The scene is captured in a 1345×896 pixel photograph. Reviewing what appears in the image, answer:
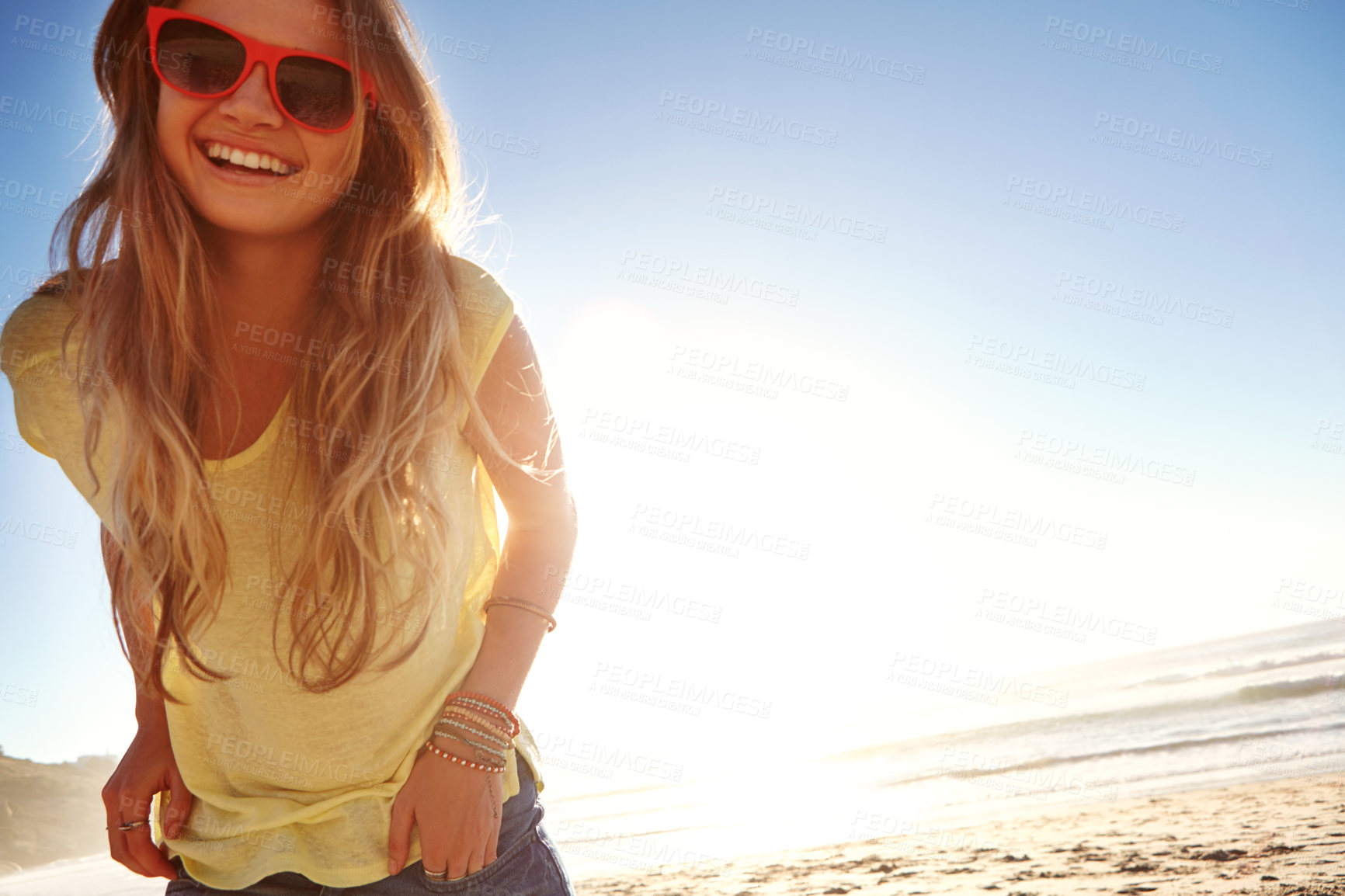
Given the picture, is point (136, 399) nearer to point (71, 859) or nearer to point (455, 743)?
point (455, 743)

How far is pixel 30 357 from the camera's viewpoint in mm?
1247

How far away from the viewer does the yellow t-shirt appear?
1194 mm

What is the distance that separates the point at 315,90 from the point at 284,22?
132 millimetres

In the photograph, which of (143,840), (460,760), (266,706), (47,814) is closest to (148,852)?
(143,840)

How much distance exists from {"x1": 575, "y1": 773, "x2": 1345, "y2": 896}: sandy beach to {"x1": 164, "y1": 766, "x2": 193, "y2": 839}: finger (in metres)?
6.05

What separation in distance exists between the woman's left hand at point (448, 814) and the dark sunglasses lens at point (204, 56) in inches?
45.2

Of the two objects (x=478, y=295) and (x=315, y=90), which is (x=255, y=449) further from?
(x=315, y=90)

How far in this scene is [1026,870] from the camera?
6.27m

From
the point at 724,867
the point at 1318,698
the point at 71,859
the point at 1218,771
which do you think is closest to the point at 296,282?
the point at 724,867

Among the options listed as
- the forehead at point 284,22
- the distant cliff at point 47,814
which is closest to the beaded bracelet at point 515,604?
the forehead at point 284,22

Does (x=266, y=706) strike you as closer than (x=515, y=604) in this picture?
Yes

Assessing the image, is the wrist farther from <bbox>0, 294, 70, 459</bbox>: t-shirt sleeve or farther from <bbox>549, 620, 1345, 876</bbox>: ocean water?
<bbox>549, 620, 1345, 876</bbox>: ocean water

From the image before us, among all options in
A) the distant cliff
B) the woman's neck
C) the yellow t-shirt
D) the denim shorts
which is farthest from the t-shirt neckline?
the distant cliff

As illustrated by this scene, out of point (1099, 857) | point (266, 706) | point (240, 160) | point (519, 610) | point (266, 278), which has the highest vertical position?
point (240, 160)
